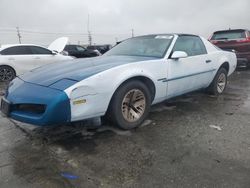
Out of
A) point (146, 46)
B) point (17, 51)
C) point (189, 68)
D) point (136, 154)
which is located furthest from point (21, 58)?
point (136, 154)

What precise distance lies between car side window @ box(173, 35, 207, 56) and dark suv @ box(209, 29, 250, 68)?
496 cm

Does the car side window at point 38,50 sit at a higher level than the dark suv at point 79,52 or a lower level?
higher

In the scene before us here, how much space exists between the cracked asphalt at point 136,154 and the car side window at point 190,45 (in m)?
1.16

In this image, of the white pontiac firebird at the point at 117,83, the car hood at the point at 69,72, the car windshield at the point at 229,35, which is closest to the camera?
the white pontiac firebird at the point at 117,83

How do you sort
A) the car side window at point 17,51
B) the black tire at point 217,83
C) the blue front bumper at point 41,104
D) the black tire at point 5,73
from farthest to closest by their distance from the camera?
the car side window at point 17,51, the black tire at point 5,73, the black tire at point 217,83, the blue front bumper at point 41,104

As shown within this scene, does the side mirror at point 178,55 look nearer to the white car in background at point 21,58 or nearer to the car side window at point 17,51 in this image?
the white car in background at point 21,58

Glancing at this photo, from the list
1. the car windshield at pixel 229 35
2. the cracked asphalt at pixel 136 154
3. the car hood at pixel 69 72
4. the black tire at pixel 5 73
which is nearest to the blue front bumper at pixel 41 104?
the car hood at pixel 69 72

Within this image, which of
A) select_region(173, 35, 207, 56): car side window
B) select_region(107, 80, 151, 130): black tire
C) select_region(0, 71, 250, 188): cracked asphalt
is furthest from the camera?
select_region(173, 35, 207, 56): car side window

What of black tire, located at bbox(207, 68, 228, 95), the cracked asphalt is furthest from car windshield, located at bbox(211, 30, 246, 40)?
the cracked asphalt

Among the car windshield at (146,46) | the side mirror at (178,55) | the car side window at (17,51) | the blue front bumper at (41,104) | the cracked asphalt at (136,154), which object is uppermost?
the car windshield at (146,46)

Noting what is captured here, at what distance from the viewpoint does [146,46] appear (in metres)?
4.57

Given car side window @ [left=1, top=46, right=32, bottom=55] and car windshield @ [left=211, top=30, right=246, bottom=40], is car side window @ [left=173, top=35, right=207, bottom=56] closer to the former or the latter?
car windshield @ [left=211, top=30, right=246, bottom=40]

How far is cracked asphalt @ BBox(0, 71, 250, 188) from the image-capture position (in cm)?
246

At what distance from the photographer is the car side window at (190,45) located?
179 inches
